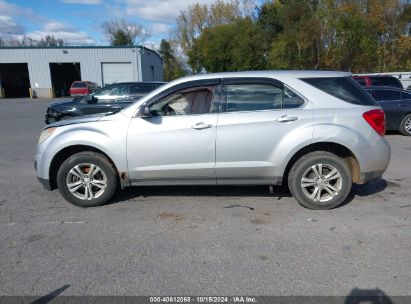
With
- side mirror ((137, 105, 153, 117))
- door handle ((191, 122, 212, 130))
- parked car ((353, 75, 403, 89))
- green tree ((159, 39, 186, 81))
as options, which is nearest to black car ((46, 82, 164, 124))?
side mirror ((137, 105, 153, 117))

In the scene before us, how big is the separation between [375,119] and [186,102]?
8.05ft

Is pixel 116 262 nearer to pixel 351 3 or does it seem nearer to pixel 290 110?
pixel 290 110

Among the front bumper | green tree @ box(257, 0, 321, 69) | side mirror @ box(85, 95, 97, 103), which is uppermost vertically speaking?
green tree @ box(257, 0, 321, 69)

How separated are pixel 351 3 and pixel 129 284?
38431 millimetres

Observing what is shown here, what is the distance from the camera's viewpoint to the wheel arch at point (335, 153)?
4.60 m

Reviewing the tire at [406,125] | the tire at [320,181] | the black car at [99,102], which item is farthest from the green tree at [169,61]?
the tire at [320,181]

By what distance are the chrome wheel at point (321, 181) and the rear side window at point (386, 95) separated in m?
7.50

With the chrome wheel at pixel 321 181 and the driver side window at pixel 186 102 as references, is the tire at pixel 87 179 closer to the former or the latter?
the driver side window at pixel 186 102

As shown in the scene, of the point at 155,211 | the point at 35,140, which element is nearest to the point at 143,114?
the point at 155,211

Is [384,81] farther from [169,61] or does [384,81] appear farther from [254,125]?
[169,61]

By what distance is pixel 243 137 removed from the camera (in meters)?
4.49

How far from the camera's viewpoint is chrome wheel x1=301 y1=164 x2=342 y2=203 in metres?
4.59

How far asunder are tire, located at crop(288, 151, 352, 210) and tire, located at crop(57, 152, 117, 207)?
2.48 m

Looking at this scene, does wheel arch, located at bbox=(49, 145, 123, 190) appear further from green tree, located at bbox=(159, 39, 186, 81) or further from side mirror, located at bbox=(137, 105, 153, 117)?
green tree, located at bbox=(159, 39, 186, 81)
